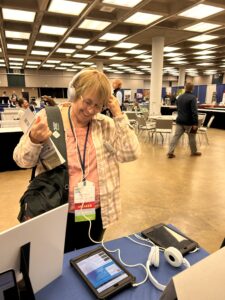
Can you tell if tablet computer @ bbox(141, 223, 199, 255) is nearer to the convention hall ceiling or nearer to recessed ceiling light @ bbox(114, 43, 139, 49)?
the convention hall ceiling

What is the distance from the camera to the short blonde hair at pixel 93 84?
1.18 meters

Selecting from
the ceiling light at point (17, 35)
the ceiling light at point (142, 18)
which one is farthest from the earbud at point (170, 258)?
the ceiling light at point (17, 35)

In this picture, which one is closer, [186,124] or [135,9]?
[135,9]

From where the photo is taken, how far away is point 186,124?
210 inches

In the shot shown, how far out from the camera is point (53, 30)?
6.39m

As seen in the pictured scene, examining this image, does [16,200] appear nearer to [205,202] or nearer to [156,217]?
[156,217]

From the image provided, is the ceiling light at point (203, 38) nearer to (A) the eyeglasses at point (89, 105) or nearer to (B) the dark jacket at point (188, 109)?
(B) the dark jacket at point (188, 109)

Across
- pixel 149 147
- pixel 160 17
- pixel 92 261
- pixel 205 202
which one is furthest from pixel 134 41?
pixel 92 261

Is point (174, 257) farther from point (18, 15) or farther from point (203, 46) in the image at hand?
point (203, 46)

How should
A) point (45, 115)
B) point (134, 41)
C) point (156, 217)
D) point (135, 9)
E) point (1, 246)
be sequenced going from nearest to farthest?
point (1, 246) → point (45, 115) → point (156, 217) → point (135, 9) → point (134, 41)

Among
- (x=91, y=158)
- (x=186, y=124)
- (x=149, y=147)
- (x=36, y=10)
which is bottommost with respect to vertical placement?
(x=149, y=147)

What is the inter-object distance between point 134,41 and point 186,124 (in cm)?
424

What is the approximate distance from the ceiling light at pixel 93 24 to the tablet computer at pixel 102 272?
576 cm

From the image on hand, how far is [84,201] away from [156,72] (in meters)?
7.56
